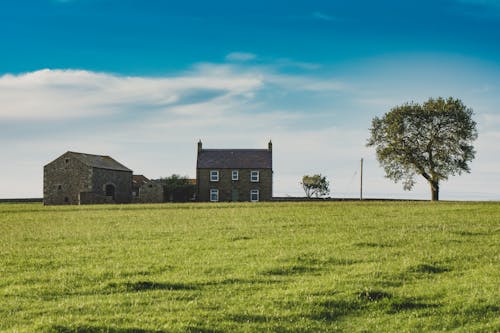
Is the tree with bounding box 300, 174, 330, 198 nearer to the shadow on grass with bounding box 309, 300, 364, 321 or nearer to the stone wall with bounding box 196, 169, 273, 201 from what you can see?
the stone wall with bounding box 196, 169, 273, 201

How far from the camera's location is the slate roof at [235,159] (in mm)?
94812

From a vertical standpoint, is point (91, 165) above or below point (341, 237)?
above

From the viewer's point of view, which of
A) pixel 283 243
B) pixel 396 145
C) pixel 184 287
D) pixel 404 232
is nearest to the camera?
pixel 184 287

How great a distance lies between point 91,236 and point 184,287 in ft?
46.9

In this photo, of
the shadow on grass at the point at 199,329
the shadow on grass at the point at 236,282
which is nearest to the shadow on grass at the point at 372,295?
the shadow on grass at the point at 236,282

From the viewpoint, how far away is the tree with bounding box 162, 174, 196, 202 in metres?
93.8

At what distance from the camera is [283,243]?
910 inches

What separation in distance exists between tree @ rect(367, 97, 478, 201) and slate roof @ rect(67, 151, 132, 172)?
1806 inches

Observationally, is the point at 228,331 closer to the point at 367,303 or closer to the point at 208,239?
the point at 367,303

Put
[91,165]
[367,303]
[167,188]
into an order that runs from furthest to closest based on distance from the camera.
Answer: [167,188] → [91,165] → [367,303]

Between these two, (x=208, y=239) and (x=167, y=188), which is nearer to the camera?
(x=208, y=239)

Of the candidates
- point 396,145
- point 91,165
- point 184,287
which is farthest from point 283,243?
point 91,165

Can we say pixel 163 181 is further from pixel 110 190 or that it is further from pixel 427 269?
pixel 427 269

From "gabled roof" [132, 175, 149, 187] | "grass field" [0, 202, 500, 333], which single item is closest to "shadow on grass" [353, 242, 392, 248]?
"grass field" [0, 202, 500, 333]
